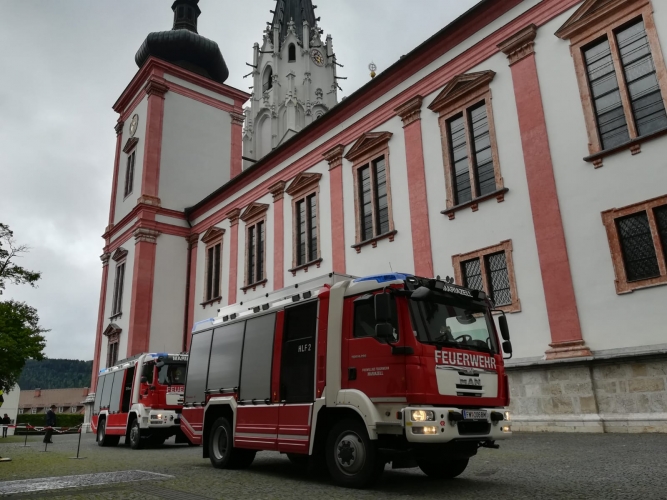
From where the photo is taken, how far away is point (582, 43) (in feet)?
44.2

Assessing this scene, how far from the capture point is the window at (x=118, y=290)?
31.5 m

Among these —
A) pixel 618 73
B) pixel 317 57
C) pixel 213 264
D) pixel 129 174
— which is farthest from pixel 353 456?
pixel 317 57

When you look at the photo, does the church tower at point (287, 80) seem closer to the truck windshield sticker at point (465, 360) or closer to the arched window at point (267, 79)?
the arched window at point (267, 79)

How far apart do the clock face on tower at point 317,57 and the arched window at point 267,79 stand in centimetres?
473

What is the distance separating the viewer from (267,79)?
197ft

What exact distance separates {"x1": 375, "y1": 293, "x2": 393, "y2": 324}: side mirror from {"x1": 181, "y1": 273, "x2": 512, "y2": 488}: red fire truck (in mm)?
12

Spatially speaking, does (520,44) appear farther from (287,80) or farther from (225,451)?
(287,80)

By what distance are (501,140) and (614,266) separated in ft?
15.8

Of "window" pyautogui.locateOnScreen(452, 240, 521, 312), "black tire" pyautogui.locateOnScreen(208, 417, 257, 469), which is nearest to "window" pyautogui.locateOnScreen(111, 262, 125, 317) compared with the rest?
"window" pyautogui.locateOnScreen(452, 240, 521, 312)

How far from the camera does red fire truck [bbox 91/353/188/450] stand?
14.8 meters

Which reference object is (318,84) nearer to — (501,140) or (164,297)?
(164,297)

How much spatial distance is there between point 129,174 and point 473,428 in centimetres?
3191

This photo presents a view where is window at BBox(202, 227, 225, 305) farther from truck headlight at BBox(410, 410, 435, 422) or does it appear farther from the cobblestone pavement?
truck headlight at BBox(410, 410, 435, 422)

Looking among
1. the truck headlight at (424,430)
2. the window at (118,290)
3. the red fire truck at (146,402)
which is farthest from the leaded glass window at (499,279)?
the window at (118,290)
